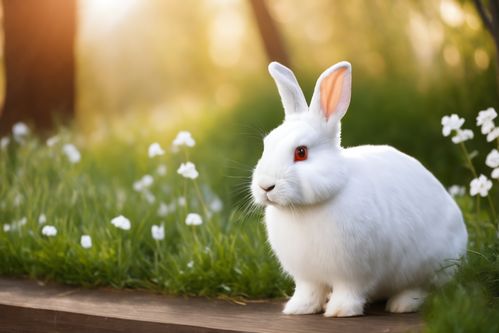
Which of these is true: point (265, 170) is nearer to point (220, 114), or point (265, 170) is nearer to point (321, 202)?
point (321, 202)

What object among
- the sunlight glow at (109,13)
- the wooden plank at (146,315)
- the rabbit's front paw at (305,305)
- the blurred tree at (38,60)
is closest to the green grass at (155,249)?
the wooden plank at (146,315)

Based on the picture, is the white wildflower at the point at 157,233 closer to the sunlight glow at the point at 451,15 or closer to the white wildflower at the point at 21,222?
the white wildflower at the point at 21,222

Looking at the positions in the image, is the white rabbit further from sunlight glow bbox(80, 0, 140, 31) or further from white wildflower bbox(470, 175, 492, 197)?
sunlight glow bbox(80, 0, 140, 31)

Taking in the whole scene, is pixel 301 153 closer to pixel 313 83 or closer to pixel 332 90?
pixel 332 90

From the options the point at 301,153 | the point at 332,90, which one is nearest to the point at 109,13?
the point at 332,90

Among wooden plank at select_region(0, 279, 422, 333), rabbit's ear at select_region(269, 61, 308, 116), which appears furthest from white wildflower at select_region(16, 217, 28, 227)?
rabbit's ear at select_region(269, 61, 308, 116)

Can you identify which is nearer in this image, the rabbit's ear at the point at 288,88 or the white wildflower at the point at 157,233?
the rabbit's ear at the point at 288,88

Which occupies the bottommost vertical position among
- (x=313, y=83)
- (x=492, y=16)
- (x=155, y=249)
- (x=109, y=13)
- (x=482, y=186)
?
(x=155, y=249)
